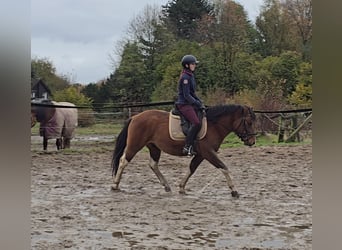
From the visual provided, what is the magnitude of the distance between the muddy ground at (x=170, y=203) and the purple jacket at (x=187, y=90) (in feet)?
0.88

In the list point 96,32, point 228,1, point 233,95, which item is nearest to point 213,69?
point 233,95

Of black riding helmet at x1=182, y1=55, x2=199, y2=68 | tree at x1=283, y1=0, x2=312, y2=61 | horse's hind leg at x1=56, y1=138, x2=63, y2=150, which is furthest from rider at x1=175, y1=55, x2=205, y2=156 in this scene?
horse's hind leg at x1=56, y1=138, x2=63, y2=150

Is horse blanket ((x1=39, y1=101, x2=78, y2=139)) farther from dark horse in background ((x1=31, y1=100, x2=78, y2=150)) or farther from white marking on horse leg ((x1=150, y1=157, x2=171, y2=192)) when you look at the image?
white marking on horse leg ((x1=150, y1=157, x2=171, y2=192))

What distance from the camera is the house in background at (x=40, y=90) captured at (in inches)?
70.1

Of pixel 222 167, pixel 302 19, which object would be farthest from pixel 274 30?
pixel 222 167

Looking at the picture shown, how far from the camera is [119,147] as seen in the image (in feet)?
6.37

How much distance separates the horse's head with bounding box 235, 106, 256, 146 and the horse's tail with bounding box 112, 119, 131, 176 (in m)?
0.53

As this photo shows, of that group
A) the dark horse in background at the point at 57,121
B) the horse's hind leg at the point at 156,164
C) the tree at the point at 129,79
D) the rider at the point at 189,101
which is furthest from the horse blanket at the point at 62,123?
the rider at the point at 189,101

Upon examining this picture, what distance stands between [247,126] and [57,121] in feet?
2.88

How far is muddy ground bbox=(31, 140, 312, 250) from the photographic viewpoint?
183 centimetres

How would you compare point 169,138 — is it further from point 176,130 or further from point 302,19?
point 302,19

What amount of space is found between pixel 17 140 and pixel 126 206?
90 centimetres

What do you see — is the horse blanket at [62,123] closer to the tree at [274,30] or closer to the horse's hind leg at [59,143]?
the horse's hind leg at [59,143]

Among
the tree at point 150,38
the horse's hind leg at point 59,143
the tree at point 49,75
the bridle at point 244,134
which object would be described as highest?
the tree at point 150,38
